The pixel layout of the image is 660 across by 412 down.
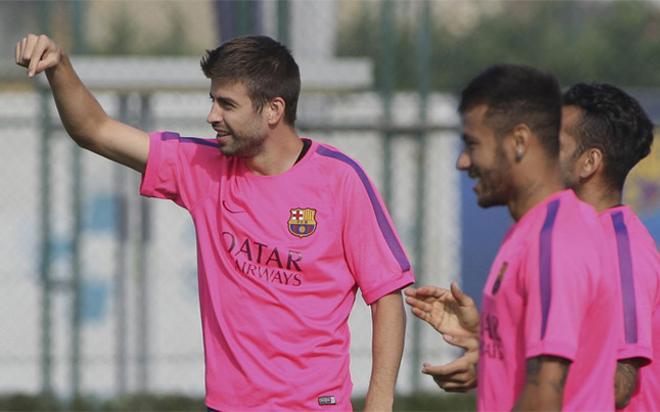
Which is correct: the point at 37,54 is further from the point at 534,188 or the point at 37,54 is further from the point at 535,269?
the point at 535,269

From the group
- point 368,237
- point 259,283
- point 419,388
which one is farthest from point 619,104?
point 419,388

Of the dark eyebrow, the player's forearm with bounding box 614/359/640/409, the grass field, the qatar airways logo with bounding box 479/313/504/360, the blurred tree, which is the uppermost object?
the blurred tree

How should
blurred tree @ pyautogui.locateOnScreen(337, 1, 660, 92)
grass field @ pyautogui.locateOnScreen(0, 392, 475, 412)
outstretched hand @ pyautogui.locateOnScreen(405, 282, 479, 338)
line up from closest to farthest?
outstretched hand @ pyautogui.locateOnScreen(405, 282, 479, 338) → grass field @ pyautogui.locateOnScreen(0, 392, 475, 412) → blurred tree @ pyautogui.locateOnScreen(337, 1, 660, 92)

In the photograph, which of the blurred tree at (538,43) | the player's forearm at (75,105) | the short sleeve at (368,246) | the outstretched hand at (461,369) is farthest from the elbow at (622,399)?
the blurred tree at (538,43)

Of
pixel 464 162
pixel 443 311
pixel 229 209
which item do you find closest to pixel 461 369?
pixel 443 311

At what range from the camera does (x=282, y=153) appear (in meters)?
4.88

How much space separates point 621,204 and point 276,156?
127cm

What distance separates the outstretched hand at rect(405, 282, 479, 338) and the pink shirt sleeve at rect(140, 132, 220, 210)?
3.93 ft

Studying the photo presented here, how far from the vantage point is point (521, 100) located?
343cm

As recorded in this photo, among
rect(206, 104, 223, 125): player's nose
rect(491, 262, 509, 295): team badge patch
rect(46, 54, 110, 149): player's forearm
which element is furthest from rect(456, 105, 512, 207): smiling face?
rect(46, 54, 110, 149): player's forearm

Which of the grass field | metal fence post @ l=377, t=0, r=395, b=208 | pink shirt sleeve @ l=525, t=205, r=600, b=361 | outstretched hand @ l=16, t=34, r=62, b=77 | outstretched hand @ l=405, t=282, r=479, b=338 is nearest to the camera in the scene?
pink shirt sleeve @ l=525, t=205, r=600, b=361

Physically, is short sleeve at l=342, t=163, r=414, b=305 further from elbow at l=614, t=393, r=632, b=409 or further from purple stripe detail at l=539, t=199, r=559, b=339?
purple stripe detail at l=539, t=199, r=559, b=339

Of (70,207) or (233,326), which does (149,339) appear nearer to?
(70,207)

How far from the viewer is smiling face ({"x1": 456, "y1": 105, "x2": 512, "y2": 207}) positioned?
3.43 m
